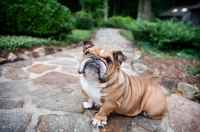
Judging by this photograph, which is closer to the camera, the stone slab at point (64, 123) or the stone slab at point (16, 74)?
the stone slab at point (64, 123)

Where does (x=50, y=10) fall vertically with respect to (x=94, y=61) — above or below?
above

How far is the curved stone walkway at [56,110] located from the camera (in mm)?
2145

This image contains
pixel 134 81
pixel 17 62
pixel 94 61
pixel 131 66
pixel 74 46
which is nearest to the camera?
pixel 94 61

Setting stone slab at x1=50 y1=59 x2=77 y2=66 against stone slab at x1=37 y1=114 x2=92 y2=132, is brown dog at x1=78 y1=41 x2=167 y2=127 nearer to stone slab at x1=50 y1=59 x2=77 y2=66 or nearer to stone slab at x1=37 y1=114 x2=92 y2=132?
stone slab at x1=37 y1=114 x2=92 y2=132

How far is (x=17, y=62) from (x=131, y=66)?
3.80 meters

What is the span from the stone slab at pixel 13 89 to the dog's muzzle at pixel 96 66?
1610 mm

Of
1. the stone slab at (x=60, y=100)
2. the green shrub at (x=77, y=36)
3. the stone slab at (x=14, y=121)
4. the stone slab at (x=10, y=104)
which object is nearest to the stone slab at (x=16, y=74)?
the stone slab at (x=60, y=100)

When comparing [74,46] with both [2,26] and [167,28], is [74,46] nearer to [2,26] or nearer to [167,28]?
[2,26]

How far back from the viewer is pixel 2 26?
6391mm

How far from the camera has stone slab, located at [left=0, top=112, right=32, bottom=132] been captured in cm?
196

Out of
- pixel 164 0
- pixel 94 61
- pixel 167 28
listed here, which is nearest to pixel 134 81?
pixel 94 61

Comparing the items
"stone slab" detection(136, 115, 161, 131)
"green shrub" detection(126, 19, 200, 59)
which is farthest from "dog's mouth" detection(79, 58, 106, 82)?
"green shrub" detection(126, 19, 200, 59)

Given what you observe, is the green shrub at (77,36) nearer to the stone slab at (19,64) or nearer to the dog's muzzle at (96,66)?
the stone slab at (19,64)

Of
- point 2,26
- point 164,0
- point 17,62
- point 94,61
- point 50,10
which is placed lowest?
point 17,62
